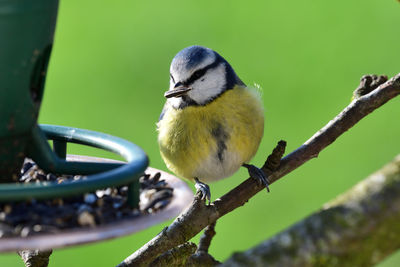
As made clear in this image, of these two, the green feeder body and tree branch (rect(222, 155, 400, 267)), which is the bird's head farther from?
tree branch (rect(222, 155, 400, 267))

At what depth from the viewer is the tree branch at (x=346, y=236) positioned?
1438 mm

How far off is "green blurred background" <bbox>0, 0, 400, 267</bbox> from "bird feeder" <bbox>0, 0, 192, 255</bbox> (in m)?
2.51

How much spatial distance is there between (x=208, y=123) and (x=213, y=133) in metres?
0.05

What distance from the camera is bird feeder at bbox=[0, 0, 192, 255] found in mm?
1696

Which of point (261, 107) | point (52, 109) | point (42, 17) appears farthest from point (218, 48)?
point (42, 17)

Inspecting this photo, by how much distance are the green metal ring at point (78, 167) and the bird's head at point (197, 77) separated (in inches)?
24.6

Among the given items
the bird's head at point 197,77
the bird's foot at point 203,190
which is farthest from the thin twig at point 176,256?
→ the bird's head at point 197,77

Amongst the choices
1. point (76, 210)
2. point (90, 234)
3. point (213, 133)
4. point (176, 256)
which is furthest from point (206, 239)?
point (90, 234)

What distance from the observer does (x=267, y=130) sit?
17.0 feet

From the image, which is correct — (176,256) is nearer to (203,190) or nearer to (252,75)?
(203,190)

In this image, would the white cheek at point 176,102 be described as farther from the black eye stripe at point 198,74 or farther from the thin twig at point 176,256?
the thin twig at point 176,256

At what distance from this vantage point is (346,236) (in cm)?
144

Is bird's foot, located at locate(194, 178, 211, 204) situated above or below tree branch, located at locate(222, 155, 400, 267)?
below

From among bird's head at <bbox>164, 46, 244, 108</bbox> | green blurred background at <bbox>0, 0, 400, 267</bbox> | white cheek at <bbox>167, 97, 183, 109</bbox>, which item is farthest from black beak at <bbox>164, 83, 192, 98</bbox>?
green blurred background at <bbox>0, 0, 400, 267</bbox>
